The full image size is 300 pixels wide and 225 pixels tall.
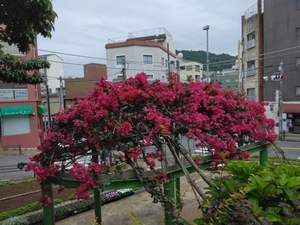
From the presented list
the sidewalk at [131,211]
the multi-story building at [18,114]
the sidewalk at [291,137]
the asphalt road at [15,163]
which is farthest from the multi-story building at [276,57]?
the multi-story building at [18,114]

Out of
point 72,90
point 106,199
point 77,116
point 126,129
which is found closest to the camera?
point 126,129

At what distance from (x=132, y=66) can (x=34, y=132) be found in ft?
43.4

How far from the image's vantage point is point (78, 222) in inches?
231

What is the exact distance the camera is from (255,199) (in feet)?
6.97

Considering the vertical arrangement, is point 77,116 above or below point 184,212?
above

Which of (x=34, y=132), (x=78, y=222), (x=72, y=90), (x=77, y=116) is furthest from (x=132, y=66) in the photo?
(x=77, y=116)

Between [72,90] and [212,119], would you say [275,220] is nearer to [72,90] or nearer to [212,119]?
[212,119]

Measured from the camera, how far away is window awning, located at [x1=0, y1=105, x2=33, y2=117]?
17.6m

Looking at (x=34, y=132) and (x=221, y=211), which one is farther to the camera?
(x=34, y=132)

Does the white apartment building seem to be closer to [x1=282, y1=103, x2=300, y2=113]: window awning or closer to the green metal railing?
[x1=282, y1=103, x2=300, y2=113]: window awning

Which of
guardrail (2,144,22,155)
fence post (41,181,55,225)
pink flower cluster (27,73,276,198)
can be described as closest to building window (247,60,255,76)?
pink flower cluster (27,73,276,198)

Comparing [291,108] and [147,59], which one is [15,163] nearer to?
[147,59]

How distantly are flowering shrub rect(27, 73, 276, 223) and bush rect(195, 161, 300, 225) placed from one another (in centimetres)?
49

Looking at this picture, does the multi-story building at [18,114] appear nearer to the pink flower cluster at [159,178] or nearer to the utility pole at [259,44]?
the pink flower cluster at [159,178]
